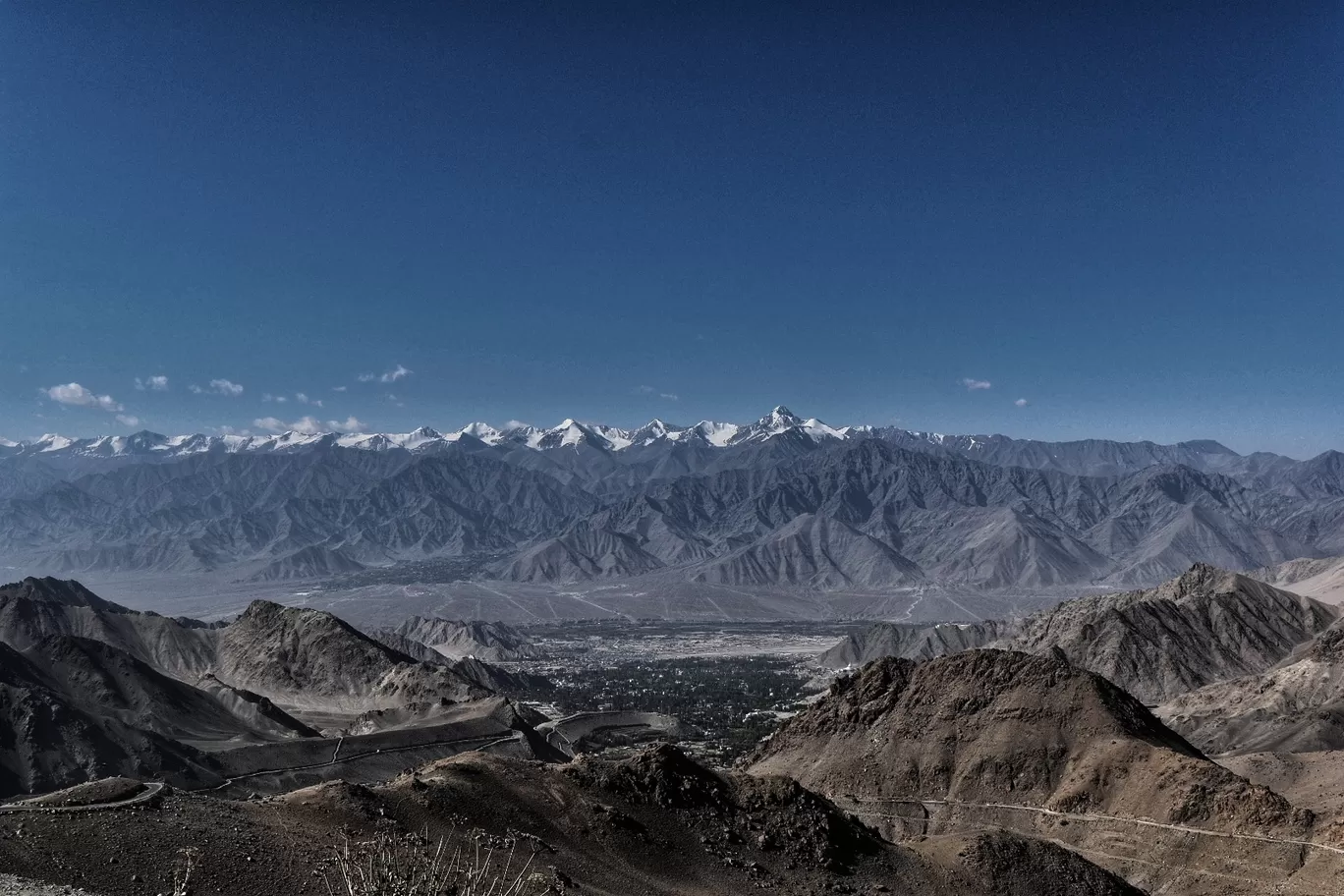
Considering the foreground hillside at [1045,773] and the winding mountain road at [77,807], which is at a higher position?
the winding mountain road at [77,807]

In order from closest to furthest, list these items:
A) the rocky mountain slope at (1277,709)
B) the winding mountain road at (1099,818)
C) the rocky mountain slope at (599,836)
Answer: the rocky mountain slope at (599,836)
the winding mountain road at (1099,818)
the rocky mountain slope at (1277,709)

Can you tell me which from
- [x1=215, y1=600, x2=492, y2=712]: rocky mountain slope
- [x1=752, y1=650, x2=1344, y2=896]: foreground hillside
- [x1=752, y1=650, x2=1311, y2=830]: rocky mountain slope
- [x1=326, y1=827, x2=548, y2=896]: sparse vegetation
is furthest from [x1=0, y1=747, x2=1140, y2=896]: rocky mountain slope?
[x1=215, y1=600, x2=492, y2=712]: rocky mountain slope

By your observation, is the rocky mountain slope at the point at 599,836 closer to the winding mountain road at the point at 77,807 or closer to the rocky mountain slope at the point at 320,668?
the winding mountain road at the point at 77,807

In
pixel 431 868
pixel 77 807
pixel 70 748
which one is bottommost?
pixel 70 748

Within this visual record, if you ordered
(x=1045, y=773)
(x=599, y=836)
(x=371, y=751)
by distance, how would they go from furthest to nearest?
(x=371, y=751) < (x=1045, y=773) < (x=599, y=836)

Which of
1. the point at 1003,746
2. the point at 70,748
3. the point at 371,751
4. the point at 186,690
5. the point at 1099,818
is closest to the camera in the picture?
the point at 1099,818

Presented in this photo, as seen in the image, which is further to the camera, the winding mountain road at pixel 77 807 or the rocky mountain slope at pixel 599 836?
the rocky mountain slope at pixel 599 836

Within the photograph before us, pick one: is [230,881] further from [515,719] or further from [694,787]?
[515,719]

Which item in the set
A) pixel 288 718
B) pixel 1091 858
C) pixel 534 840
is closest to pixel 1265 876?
pixel 1091 858

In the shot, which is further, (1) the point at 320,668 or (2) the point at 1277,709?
(1) the point at 320,668

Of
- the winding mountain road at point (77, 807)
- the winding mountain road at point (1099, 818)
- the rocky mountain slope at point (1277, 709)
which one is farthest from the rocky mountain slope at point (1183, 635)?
the winding mountain road at point (77, 807)

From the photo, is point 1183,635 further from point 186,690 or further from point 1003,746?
point 186,690

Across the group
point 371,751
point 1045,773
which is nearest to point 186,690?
point 371,751
